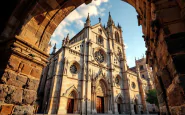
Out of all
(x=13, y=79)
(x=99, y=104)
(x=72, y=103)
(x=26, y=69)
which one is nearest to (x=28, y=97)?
(x=13, y=79)

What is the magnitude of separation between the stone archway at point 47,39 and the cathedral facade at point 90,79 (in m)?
11.7

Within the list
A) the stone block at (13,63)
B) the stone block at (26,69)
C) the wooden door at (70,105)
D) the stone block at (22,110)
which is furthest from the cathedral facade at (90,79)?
the stone block at (13,63)

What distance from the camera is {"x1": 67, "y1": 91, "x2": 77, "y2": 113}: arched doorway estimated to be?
46.4 feet

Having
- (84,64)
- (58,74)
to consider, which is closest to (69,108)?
(58,74)

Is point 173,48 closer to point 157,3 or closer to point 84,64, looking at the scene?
point 157,3

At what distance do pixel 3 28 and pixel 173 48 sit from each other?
3969mm

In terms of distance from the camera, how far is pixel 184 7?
1.51 metres

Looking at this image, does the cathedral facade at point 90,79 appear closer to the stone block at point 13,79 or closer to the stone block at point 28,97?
the stone block at point 28,97

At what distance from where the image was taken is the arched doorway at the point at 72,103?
46.4 feet

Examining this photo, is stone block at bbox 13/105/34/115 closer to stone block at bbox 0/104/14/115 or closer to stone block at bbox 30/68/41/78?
stone block at bbox 0/104/14/115

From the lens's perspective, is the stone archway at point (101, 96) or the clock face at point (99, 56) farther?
the clock face at point (99, 56)

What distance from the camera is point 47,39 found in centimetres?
331

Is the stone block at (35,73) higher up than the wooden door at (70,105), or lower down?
higher up

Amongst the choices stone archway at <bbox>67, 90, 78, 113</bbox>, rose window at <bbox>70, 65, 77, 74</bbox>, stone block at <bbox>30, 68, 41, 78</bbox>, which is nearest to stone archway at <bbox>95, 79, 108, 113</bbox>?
stone archway at <bbox>67, 90, 78, 113</bbox>
